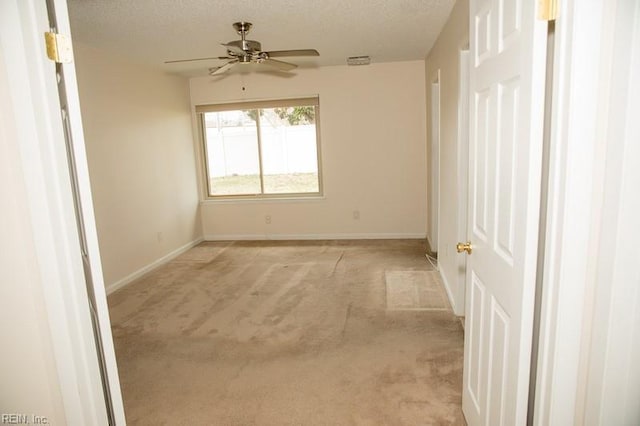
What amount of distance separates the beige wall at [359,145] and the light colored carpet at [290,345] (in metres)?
1.15

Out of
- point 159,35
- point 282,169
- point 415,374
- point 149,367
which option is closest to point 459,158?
point 415,374

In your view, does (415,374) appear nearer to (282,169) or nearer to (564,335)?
(564,335)

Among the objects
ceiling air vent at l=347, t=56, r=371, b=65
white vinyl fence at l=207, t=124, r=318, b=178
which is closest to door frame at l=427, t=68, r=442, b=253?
ceiling air vent at l=347, t=56, r=371, b=65

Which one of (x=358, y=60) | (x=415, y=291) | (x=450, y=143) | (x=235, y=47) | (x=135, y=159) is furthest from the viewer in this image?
(x=358, y=60)

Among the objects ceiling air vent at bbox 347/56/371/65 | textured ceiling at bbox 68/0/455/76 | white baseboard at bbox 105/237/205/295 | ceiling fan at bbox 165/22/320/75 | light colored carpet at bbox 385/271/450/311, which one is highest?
ceiling air vent at bbox 347/56/371/65

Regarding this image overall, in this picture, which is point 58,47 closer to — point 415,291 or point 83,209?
point 83,209

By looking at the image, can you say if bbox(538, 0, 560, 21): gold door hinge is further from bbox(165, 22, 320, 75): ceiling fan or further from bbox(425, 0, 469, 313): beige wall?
bbox(165, 22, 320, 75): ceiling fan

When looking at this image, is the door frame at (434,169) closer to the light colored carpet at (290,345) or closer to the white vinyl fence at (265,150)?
the light colored carpet at (290,345)

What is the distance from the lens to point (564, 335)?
A: 1.04 m

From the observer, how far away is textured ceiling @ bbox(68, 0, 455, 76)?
9.61 feet

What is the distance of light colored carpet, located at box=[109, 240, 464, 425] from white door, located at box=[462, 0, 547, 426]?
632 millimetres

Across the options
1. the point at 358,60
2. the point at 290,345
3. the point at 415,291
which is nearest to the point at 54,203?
the point at 290,345

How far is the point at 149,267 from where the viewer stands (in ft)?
15.5

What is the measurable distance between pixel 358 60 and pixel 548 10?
426cm
